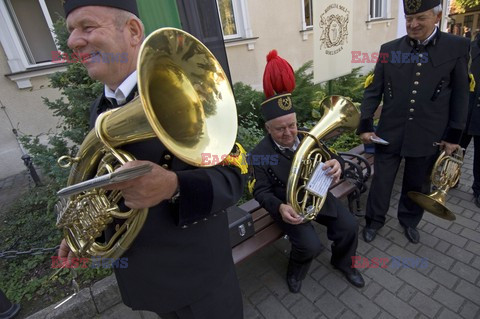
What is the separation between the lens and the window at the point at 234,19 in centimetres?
686

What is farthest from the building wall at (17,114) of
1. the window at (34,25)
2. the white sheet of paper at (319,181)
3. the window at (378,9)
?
the window at (378,9)

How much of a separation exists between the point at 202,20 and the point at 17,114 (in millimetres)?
4626

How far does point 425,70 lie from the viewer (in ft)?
7.70

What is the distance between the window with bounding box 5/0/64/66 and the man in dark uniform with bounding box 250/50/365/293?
502 centimetres

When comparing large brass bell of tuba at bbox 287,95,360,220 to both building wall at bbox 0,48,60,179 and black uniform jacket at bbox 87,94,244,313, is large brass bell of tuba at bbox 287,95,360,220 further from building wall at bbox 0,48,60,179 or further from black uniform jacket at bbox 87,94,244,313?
building wall at bbox 0,48,60,179

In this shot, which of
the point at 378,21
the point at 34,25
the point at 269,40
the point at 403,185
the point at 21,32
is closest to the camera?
the point at 403,185

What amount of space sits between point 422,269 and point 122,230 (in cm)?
269

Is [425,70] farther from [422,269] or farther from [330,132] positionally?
[422,269]

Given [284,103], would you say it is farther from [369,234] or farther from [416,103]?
[369,234]

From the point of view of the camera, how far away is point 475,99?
10.5 feet

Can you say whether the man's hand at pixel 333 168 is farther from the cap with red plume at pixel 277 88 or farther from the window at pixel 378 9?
the window at pixel 378 9

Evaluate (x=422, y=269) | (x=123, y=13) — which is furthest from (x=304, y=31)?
(x=123, y=13)

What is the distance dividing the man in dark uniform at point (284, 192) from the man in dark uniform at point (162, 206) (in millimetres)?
1075

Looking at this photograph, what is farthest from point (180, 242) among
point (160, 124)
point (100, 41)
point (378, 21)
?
point (378, 21)
